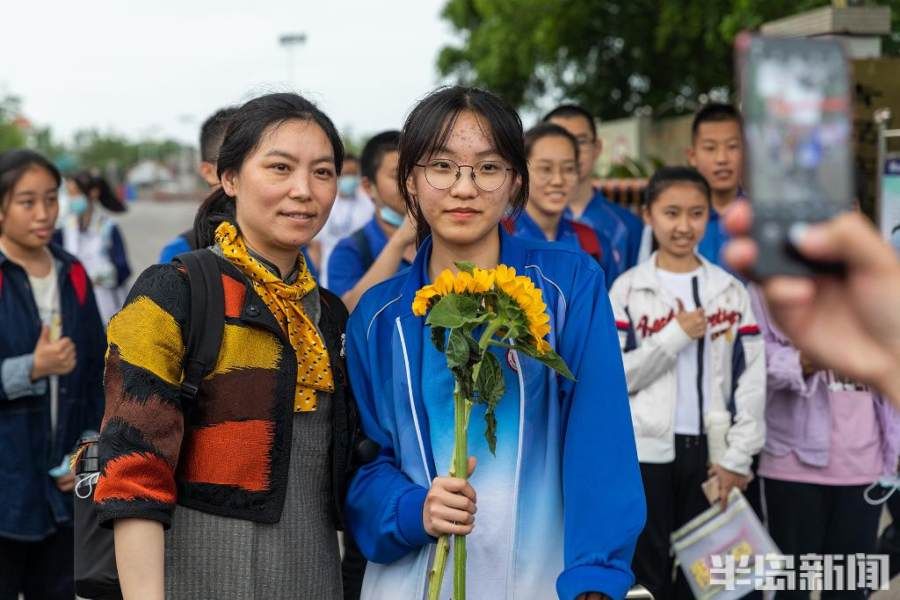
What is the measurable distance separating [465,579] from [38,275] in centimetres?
259

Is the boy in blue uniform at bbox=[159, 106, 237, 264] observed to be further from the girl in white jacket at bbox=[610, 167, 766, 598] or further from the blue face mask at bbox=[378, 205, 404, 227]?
the girl in white jacket at bbox=[610, 167, 766, 598]

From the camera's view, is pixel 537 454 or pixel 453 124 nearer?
pixel 537 454

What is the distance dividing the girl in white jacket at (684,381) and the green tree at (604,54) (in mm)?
10963

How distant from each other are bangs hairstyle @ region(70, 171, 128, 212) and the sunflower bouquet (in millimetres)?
6160

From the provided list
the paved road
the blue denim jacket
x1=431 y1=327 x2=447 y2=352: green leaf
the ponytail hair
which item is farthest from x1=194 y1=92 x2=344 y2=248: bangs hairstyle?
the paved road

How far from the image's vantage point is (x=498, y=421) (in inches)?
95.4

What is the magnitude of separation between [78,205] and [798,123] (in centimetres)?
802

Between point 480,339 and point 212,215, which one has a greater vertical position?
point 212,215

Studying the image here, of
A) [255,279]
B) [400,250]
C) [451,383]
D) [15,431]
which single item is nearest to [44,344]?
[15,431]

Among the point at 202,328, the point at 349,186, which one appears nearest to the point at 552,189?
the point at 202,328

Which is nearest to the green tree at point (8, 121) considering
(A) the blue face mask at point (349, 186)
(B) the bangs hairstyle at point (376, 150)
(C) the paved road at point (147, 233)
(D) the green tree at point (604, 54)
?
(C) the paved road at point (147, 233)

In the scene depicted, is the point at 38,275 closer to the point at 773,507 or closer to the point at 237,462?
the point at 237,462

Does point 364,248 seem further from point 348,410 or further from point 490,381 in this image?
point 490,381

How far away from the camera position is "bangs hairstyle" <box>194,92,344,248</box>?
2.58 metres
